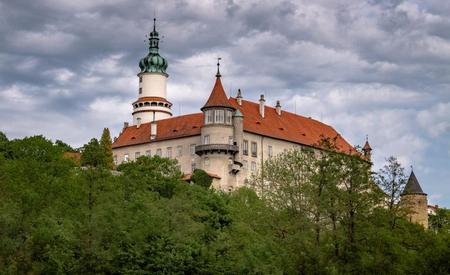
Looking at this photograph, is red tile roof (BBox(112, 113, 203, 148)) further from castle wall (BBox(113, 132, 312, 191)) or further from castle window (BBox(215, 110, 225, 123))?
castle window (BBox(215, 110, 225, 123))

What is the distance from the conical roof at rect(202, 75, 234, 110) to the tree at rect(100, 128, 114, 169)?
37.5 feet

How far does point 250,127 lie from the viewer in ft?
323

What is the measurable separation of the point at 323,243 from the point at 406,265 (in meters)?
4.61

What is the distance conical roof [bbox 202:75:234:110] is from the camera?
93.9 meters

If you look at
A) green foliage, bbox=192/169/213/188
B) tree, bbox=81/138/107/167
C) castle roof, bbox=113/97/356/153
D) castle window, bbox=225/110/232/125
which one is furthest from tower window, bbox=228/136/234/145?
tree, bbox=81/138/107/167

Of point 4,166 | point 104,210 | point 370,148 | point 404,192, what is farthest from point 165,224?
point 370,148

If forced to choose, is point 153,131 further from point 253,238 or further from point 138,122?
point 253,238

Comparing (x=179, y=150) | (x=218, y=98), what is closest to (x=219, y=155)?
(x=218, y=98)

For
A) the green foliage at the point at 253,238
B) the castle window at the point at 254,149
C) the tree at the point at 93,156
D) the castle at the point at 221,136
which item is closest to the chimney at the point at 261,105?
the castle at the point at 221,136

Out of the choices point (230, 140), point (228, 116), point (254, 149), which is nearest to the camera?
point (230, 140)

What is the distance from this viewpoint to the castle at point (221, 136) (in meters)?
93.1

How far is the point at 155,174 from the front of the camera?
8431cm

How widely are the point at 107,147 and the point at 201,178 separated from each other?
→ 49.0 ft

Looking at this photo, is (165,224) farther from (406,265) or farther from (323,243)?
(406,265)
